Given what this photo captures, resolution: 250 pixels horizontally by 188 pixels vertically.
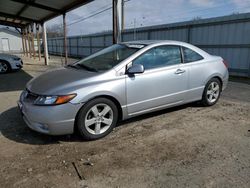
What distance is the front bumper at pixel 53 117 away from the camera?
3307mm

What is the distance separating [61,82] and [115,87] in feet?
2.77

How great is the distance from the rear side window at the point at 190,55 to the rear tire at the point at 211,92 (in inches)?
24.6

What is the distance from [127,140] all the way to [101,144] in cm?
42

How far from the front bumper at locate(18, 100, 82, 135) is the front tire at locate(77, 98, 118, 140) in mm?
Answer: 131

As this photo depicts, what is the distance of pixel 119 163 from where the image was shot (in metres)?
3.00

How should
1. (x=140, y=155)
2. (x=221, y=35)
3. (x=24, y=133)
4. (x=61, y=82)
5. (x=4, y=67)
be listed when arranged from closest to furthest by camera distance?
(x=140, y=155), (x=61, y=82), (x=24, y=133), (x=221, y=35), (x=4, y=67)

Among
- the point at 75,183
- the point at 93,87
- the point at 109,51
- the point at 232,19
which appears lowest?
the point at 75,183

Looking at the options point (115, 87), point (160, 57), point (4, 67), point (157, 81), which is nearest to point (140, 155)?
point (115, 87)

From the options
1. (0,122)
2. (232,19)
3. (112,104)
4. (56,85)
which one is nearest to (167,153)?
(112,104)

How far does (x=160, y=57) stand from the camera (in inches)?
173

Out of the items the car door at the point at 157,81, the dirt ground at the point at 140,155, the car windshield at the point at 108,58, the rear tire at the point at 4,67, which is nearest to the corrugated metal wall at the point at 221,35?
the dirt ground at the point at 140,155

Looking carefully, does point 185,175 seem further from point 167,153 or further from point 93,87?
point 93,87

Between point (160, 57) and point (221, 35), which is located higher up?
point (221, 35)

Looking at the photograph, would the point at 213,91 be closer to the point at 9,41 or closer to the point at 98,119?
the point at 98,119
